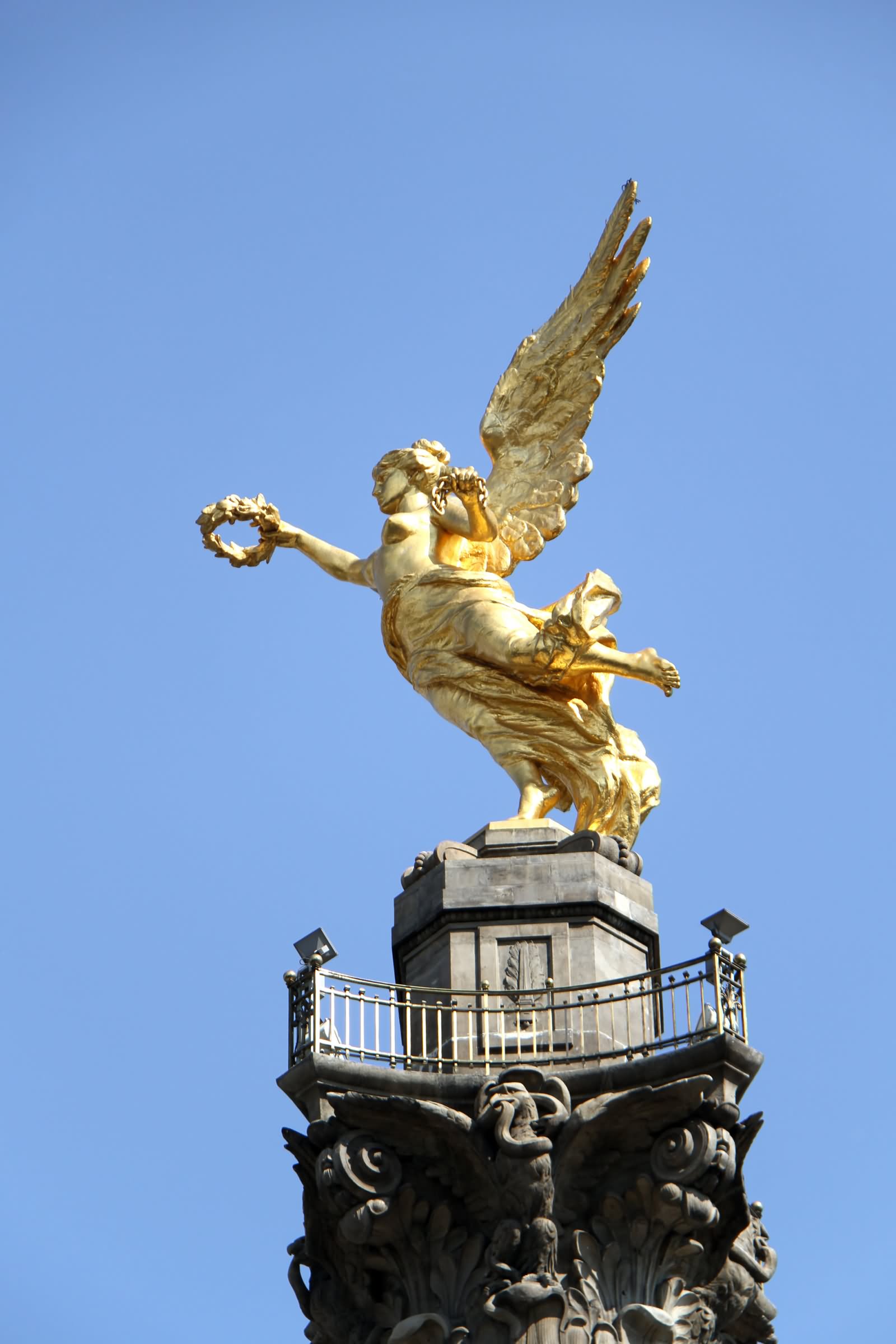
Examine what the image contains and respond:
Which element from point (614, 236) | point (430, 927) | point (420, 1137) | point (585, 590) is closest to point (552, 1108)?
point (420, 1137)

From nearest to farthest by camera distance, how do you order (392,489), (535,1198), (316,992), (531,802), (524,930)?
(535,1198) → (316,992) → (524,930) → (531,802) → (392,489)

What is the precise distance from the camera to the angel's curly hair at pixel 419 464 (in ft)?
127

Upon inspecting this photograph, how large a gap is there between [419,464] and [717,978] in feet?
29.7

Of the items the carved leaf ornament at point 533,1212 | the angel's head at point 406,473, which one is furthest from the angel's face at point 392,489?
the carved leaf ornament at point 533,1212

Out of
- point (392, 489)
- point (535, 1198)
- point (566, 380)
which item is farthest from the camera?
point (566, 380)

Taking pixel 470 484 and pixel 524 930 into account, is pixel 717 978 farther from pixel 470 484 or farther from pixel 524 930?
pixel 470 484

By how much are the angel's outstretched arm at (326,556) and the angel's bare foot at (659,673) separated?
4.11 metres

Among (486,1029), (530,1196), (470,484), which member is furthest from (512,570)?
(530,1196)

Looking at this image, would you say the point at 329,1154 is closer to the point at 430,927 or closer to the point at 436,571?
the point at 430,927

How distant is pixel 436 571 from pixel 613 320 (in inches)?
173

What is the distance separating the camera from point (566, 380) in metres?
39.7

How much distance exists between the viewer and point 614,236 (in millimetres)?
39719

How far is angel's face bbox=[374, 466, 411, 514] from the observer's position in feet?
127

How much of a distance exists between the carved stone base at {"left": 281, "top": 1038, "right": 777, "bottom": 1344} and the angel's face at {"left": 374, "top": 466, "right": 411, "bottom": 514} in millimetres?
8871
